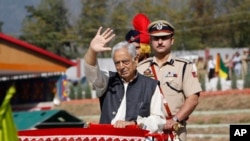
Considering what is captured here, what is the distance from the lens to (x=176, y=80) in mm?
6359

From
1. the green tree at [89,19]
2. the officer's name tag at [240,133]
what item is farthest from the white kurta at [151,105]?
the green tree at [89,19]

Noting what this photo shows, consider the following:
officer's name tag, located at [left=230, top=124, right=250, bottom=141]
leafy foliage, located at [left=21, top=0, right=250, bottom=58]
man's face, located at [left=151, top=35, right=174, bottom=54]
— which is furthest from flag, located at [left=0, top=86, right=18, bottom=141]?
leafy foliage, located at [left=21, top=0, right=250, bottom=58]

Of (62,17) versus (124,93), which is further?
(62,17)

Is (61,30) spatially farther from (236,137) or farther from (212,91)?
(236,137)

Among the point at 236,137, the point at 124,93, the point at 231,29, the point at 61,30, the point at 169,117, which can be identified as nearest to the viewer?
the point at 124,93

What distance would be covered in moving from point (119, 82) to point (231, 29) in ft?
132

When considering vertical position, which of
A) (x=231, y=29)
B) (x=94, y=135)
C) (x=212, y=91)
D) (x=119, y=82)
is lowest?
(x=94, y=135)

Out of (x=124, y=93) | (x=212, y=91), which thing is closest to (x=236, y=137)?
(x=124, y=93)

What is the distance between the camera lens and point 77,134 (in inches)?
195

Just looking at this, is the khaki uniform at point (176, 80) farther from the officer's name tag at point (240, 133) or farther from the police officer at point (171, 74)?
the officer's name tag at point (240, 133)

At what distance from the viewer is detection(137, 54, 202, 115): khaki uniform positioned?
6.32 m

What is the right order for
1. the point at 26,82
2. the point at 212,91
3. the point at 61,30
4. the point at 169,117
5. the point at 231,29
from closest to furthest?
the point at 169,117 → the point at 212,91 → the point at 26,82 → the point at 231,29 → the point at 61,30

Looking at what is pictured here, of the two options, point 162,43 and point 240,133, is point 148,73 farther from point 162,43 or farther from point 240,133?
point 240,133

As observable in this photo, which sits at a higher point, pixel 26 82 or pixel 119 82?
pixel 26 82
